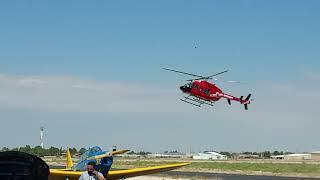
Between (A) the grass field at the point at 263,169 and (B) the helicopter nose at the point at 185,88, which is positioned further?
(A) the grass field at the point at 263,169

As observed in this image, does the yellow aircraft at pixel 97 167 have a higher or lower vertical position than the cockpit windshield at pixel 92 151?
lower

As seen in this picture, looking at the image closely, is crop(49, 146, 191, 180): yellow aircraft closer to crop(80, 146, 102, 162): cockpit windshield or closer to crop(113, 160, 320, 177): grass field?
crop(80, 146, 102, 162): cockpit windshield

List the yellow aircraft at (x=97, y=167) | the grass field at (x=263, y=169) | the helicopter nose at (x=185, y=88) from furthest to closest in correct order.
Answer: the grass field at (x=263, y=169), the helicopter nose at (x=185, y=88), the yellow aircraft at (x=97, y=167)

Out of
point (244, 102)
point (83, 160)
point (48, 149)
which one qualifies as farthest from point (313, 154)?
point (83, 160)

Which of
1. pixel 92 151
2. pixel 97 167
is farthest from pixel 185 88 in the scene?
pixel 97 167

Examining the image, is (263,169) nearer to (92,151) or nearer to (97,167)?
(92,151)

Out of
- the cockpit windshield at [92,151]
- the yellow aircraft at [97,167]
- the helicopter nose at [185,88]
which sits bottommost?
the yellow aircraft at [97,167]

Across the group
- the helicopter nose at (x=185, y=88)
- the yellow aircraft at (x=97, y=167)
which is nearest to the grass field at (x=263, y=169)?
the helicopter nose at (x=185, y=88)

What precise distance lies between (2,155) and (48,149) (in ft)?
555

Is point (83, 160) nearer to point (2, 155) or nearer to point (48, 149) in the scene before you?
point (2, 155)

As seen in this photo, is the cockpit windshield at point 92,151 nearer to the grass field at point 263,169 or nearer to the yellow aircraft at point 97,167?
the yellow aircraft at point 97,167

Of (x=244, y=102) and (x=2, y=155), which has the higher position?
(x=244, y=102)

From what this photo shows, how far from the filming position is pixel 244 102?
48.6 m

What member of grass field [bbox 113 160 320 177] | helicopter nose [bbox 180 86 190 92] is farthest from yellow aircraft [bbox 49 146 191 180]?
grass field [bbox 113 160 320 177]
